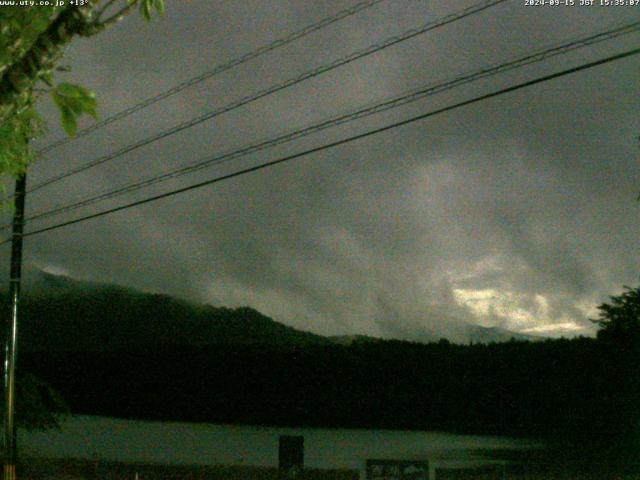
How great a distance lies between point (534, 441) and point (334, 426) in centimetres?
1673

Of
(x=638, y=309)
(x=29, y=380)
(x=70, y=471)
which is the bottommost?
(x=70, y=471)

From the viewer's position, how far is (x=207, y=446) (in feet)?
101

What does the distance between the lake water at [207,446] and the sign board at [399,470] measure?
1073cm

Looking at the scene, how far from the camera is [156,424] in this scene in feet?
148

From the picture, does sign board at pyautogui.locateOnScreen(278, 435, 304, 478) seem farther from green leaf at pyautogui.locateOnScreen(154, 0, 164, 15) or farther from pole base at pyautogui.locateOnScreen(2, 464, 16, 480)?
green leaf at pyautogui.locateOnScreen(154, 0, 164, 15)

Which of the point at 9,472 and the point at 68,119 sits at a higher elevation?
the point at 68,119

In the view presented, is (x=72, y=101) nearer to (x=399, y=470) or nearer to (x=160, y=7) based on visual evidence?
(x=160, y=7)

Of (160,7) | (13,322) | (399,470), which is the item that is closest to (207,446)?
(13,322)

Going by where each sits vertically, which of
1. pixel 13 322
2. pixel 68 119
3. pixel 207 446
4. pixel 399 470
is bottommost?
pixel 207 446

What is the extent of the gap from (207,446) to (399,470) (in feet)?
72.5

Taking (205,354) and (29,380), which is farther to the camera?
(205,354)

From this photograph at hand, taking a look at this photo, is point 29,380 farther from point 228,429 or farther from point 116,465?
point 228,429

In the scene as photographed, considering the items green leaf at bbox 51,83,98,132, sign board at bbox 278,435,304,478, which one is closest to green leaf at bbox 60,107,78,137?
green leaf at bbox 51,83,98,132

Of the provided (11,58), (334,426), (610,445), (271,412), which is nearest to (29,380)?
(11,58)
